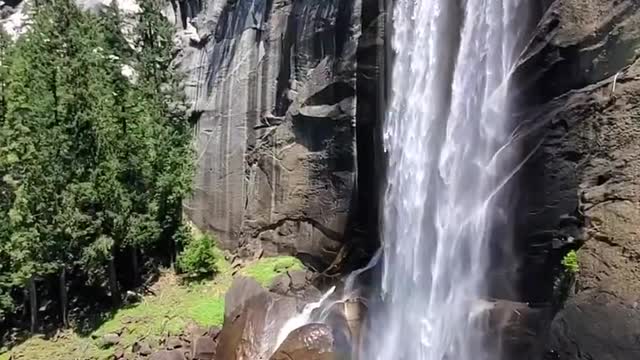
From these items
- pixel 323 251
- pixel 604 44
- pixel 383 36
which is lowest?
pixel 323 251

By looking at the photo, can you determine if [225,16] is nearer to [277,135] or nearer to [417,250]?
[277,135]

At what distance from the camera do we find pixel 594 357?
9.50 metres

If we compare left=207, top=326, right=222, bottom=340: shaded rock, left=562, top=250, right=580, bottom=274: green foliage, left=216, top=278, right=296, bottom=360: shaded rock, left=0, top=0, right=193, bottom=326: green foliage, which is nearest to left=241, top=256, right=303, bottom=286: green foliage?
left=207, top=326, right=222, bottom=340: shaded rock

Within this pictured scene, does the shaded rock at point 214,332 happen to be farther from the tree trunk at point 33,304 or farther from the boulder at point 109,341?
the tree trunk at point 33,304

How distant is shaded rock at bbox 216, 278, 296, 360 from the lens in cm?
1627

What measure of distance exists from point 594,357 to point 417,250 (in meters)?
7.33

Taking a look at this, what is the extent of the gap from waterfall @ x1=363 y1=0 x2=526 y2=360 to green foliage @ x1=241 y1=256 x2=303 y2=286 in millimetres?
3959

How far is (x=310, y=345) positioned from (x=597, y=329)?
6.83 metres

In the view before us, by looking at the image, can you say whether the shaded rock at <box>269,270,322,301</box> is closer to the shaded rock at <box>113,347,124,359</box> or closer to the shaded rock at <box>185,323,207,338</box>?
the shaded rock at <box>185,323,207,338</box>

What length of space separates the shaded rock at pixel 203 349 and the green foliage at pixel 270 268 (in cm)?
317

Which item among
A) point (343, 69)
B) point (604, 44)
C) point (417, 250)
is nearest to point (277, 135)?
point (343, 69)

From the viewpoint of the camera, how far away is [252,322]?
55.0 feet

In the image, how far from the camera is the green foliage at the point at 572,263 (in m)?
10.6

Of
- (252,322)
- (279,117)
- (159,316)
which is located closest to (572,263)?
(252,322)
